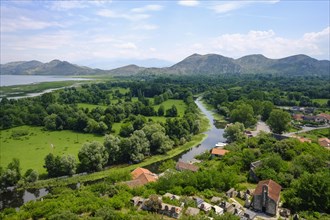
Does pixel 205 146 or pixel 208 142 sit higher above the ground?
pixel 208 142

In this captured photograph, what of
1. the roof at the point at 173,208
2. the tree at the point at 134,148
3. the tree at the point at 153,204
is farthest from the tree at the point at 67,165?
the roof at the point at 173,208

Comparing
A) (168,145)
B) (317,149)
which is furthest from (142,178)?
(317,149)

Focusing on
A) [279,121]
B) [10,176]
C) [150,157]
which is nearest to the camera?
[10,176]

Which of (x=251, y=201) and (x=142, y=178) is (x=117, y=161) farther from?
(x=251, y=201)

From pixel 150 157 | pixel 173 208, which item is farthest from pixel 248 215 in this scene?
pixel 150 157

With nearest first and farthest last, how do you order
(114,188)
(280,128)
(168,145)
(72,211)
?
(72,211) < (114,188) < (168,145) < (280,128)

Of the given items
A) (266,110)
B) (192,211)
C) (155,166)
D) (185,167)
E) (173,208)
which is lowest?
(155,166)

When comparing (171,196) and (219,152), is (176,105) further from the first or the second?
(171,196)

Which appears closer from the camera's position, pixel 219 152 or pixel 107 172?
pixel 107 172
